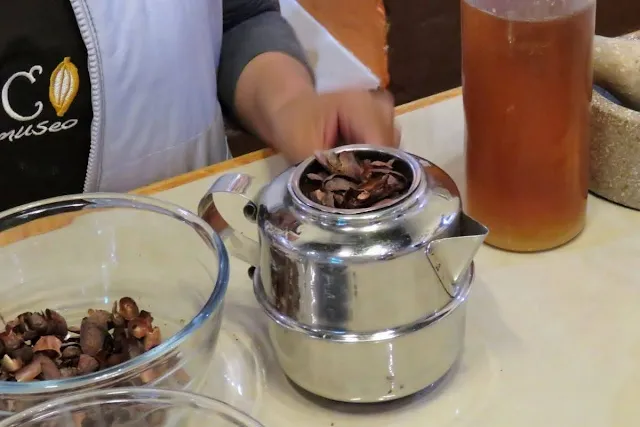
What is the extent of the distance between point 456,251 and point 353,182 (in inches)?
2.9

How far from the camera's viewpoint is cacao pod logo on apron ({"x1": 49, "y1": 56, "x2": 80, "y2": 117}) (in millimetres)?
799

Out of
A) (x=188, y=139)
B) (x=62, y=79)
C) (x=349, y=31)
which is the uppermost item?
(x=62, y=79)

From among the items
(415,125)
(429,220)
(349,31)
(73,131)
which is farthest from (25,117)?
(349,31)

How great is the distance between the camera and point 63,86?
80 cm

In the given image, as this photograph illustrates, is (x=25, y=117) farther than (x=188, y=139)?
No

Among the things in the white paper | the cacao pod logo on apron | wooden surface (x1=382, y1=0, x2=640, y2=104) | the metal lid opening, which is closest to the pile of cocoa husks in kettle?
the metal lid opening

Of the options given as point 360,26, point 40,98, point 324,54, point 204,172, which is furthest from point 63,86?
point 360,26

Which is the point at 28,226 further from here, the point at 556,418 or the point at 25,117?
the point at 556,418

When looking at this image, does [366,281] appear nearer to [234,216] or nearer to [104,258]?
[234,216]

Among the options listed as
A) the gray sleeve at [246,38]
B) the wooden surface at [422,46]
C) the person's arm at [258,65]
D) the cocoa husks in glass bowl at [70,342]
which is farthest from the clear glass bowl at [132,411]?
the wooden surface at [422,46]

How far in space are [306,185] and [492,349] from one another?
0.17 meters

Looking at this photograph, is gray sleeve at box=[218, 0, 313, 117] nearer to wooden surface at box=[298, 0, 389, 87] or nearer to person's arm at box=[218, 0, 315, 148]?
person's arm at box=[218, 0, 315, 148]

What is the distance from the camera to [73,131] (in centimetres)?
83

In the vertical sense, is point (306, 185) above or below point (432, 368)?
above
